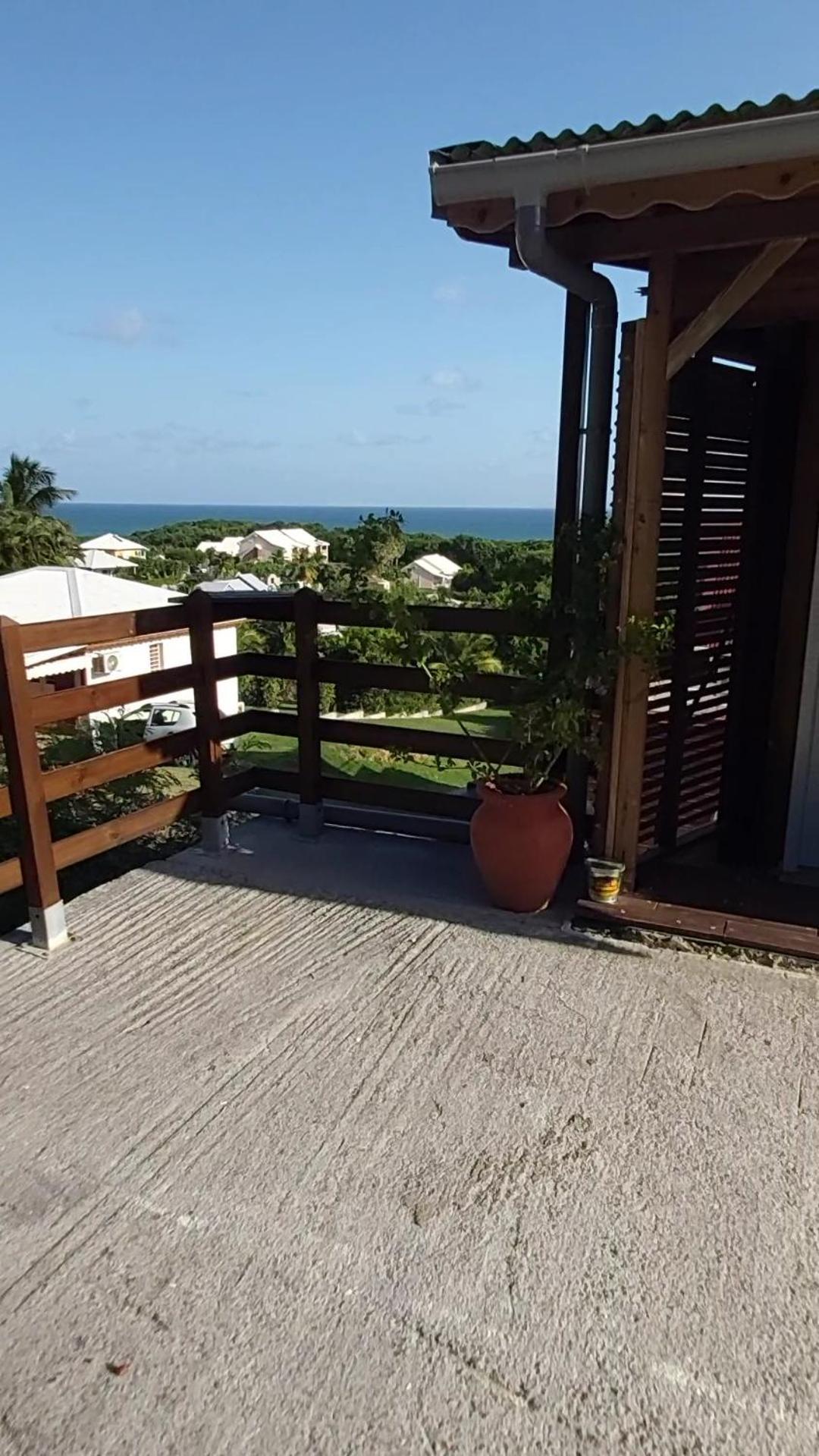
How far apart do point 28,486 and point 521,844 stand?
29.3m

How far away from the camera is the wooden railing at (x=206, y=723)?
3.30 m

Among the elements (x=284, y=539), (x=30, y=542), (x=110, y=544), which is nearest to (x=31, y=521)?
(x=30, y=542)

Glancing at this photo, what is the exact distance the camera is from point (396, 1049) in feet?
8.96

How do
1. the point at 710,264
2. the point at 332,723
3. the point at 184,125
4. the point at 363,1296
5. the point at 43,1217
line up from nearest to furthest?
the point at 363,1296
the point at 43,1217
the point at 710,264
the point at 332,723
the point at 184,125

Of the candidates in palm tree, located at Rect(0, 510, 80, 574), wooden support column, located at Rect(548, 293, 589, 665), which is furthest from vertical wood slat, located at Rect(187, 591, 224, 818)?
palm tree, located at Rect(0, 510, 80, 574)

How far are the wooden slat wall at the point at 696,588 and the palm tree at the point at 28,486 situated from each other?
89.3 ft

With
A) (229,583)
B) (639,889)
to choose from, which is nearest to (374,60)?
(639,889)

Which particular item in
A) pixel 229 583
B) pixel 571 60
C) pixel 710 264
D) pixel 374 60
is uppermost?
pixel 374 60

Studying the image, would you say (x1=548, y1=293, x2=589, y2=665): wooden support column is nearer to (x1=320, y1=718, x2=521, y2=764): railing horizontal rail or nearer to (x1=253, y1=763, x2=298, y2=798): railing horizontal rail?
(x1=320, y1=718, x2=521, y2=764): railing horizontal rail

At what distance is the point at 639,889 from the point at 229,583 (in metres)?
17.8

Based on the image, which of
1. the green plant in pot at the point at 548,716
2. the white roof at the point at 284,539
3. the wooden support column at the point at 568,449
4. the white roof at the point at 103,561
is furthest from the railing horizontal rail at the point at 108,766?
the white roof at the point at 284,539

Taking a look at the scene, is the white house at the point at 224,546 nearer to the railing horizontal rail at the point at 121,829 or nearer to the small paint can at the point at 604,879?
the railing horizontal rail at the point at 121,829

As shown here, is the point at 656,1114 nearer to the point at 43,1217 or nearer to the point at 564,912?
the point at 564,912

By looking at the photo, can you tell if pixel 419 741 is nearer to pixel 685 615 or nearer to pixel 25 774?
pixel 685 615
